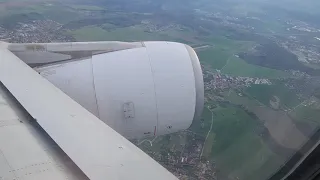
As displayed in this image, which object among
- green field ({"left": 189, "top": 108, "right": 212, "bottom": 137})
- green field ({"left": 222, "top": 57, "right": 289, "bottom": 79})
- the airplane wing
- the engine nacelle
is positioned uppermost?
the airplane wing

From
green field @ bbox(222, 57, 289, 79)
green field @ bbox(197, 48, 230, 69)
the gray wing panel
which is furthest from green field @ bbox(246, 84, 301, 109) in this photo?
the gray wing panel

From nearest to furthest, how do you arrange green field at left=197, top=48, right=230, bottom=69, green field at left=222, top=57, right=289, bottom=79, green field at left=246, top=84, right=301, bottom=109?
green field at left=246, top=84, right=301, bottom=109, green field at left=222, top=57, right=289, bottom=79, green field at left=197, top=48, right=230, bottom=69

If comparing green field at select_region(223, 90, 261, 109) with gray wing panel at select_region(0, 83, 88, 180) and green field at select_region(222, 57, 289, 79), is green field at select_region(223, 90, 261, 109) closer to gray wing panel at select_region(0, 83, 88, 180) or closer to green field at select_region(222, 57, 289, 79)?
green field at select_region(222, 57, 289, 79)

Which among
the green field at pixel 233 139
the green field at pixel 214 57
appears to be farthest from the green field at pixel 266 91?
the green field at pixel 214 57

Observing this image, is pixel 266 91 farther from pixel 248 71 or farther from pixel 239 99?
pixel 248 71

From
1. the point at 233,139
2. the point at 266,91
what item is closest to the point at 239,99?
the point at 266,91

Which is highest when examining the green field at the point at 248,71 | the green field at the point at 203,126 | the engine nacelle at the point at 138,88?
the engine nacelle at the point at 138,88

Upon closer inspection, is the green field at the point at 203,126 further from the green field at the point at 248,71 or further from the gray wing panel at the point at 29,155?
the gray wing panel at the point at 29,155
